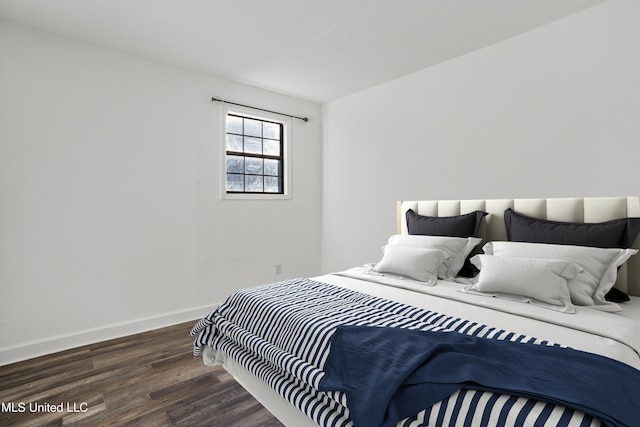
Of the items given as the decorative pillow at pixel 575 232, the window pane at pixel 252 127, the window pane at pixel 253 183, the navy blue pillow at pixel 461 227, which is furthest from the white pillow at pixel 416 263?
the window pane at pixel 252 127

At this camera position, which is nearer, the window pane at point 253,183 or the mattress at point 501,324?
the mattress at point 501,324

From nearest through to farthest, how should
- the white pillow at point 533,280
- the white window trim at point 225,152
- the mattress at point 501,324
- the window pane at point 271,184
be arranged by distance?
1. the mattress at point 501,324
2. the white pillow at point 533,280
3. the white window trim at point 225,152
4. the window pane at point 271,184

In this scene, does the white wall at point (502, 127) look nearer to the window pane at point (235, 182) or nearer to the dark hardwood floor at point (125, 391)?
the window pane at point (235, 182)

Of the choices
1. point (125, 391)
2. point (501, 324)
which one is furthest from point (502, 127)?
point (125, 391)

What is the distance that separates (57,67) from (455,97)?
334 cm

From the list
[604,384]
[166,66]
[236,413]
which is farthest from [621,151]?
[166,66]

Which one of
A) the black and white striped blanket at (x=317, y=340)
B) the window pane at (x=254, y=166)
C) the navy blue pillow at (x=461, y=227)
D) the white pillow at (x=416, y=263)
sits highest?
the window pane at (x=254, y=166)

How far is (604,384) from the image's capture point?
0.97 m

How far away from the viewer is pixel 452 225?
2664 mm

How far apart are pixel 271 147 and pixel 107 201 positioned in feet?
6.10

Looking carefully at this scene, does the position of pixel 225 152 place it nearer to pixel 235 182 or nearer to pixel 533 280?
pixel 235 182

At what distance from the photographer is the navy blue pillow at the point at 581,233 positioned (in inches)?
77.6

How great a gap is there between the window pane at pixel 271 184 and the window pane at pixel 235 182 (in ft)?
1.05

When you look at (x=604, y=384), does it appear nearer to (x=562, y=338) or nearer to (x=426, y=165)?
(x=562, y=338)
